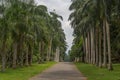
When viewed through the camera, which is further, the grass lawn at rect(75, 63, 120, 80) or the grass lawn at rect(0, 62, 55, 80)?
the grass lawn at rect(75, 63, 120, 80)

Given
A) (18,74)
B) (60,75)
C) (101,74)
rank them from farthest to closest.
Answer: (101,74) → (18,74) → (60,75)

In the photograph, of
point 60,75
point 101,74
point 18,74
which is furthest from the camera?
point 101,74

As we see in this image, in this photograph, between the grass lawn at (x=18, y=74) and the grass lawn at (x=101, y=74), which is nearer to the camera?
the grass lawn at (x=18, y=74)

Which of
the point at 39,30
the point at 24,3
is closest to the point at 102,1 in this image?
the point at 24,3

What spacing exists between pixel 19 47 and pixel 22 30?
7085 millimetres

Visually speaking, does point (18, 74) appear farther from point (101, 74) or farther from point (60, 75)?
point (101, 74)

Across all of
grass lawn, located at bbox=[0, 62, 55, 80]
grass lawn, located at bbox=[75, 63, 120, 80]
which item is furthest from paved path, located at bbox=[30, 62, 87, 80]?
grass lawn, located at bbox=[0, 62, 55, 80]

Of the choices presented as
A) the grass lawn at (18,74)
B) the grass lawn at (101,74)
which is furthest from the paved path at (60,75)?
the grass lawn at (18,74)

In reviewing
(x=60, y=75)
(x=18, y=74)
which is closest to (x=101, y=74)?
(x=60, y=75)

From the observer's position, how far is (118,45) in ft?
180

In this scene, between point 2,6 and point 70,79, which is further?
point 2,6

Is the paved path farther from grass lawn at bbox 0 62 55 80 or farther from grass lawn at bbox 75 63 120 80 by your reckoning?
grass lawn at bbox 0 62 55 80

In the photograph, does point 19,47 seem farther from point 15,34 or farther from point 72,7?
point 72,7

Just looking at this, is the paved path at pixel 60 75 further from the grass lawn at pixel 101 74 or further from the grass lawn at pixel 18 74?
the grass lawn at pixel 18 74
